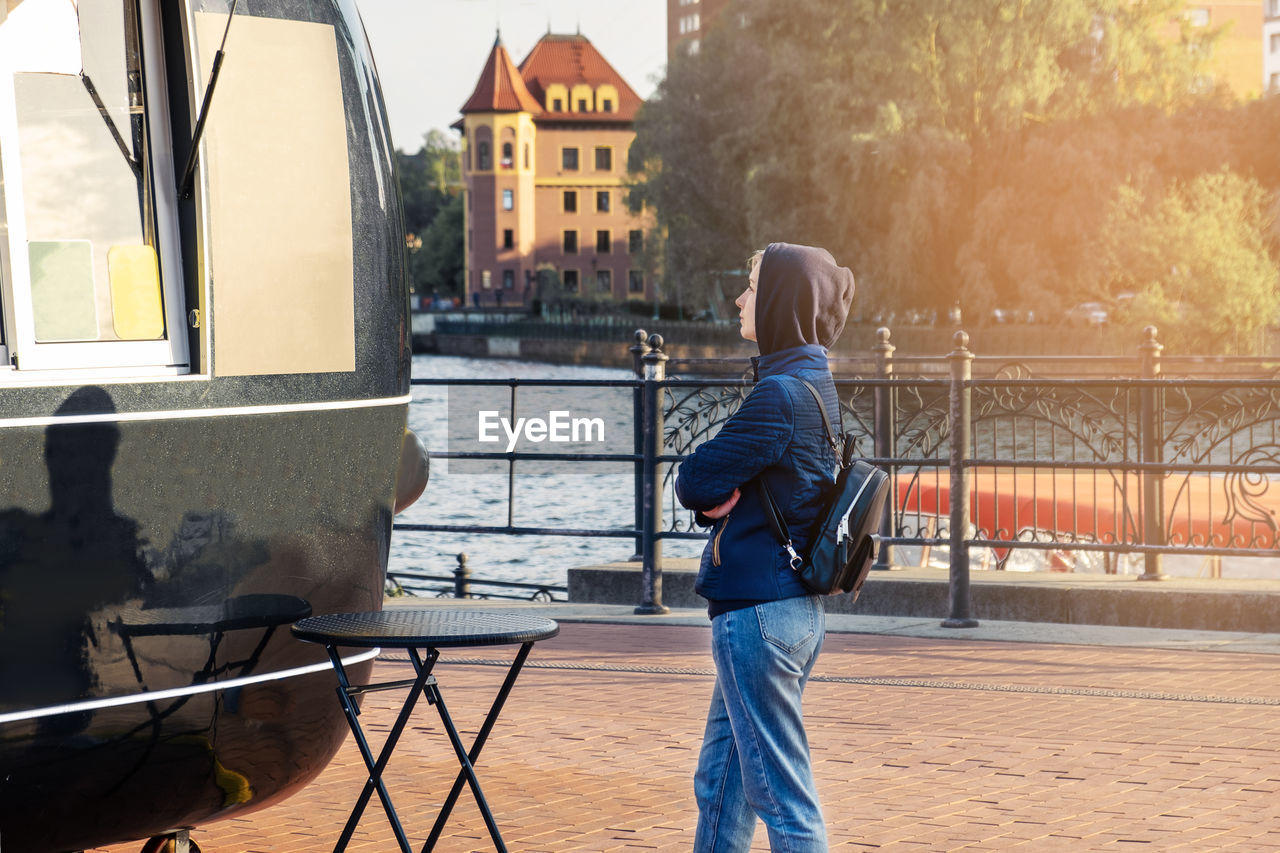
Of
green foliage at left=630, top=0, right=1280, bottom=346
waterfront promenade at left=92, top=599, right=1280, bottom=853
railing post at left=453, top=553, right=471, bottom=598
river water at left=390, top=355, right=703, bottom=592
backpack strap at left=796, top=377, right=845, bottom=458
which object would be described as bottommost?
river water at left=390, top=355, right=703, bottom=592

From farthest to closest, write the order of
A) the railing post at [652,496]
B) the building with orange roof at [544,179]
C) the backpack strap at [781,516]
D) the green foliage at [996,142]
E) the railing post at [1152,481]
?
1. the building with orange roof at [544,179]
2. the green foliage at [996,142]
3. the railing post at [1152,481]
4. the railing post at [652,496]
5. the backpack strap at [781,516]

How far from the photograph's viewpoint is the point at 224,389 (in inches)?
140

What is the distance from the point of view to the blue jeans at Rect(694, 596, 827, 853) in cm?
347

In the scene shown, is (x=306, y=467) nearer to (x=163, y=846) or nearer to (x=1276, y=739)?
(x=163, y=846)

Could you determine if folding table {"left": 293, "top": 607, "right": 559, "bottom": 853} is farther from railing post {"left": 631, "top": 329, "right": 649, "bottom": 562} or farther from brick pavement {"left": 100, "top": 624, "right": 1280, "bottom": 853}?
railing post {"left": 631, "top": 329, "right": 649, "bottom": 562}

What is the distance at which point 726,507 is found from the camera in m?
3.48

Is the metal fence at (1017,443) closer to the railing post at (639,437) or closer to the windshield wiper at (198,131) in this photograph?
the railing post at (639,437)

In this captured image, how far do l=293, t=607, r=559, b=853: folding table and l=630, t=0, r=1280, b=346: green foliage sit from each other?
3308 cm

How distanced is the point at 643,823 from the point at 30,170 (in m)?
2.83

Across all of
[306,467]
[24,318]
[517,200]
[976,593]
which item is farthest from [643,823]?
[517,200]

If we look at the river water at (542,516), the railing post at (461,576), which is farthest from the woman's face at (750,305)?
the railing post at (461,576)

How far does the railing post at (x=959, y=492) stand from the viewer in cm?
915

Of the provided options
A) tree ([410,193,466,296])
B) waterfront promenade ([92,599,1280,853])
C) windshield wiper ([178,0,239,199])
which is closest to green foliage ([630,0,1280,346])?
waterfront promenade ([92,599,1280,853])

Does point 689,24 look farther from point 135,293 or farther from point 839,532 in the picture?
point 839,532
